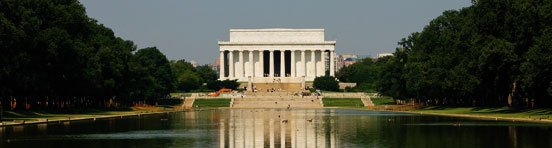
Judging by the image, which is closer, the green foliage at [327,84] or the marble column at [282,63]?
the green foliage at [327,84]

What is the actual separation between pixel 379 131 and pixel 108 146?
48.4 feet

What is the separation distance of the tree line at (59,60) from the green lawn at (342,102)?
84.7 ft

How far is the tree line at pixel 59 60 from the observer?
59.8 m

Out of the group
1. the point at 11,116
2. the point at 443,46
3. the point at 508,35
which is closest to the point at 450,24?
the point at 443,46

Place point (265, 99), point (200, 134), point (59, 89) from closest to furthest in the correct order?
point (200, 134), point (59, 89), point (265, 99)

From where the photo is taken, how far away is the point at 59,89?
249 ft

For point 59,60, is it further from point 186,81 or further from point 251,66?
point 251,66

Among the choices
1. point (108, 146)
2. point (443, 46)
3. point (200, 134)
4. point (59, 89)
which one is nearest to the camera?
point (108, 146)

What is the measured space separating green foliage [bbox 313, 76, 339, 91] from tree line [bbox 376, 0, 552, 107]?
55.0 m

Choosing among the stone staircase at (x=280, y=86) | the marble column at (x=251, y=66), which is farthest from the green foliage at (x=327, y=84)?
the marble column at (x=251, y=66)

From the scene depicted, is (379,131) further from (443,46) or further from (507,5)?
(443,46)

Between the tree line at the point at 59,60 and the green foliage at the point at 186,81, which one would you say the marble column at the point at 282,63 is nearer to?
the green foliage at the point at 186,81

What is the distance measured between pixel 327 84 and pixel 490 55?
288 ft

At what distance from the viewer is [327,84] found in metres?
148
